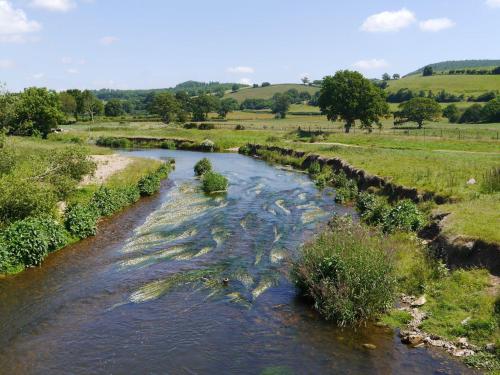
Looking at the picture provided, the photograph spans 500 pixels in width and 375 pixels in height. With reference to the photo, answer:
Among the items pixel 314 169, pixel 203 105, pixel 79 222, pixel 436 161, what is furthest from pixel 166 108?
pixel 79 222

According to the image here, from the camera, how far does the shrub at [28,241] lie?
2591 cm

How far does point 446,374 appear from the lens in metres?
16.4

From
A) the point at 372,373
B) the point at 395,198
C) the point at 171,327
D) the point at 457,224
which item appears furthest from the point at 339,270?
the point at 395,198

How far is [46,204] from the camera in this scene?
3020cm

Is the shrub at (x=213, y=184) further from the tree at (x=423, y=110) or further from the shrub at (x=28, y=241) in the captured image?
the tree at (x=423, y=110)

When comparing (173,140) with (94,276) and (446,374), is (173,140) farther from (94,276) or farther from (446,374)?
(446,374)

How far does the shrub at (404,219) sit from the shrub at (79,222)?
2083 cm

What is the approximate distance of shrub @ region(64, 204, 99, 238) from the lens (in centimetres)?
3209

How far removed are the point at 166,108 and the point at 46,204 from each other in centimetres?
13618

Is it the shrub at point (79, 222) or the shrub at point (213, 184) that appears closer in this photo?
the shrub at point (79, 222)

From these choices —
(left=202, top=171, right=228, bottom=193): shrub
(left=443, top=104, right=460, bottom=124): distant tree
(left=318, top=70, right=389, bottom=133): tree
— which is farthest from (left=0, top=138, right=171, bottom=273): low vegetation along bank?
(left=443, top=104, right=460, bottom=124): distant tree

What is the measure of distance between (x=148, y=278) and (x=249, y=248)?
7498 mm

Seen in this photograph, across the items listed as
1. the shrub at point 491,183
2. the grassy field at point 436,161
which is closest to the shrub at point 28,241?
the grassy field at point 436,161

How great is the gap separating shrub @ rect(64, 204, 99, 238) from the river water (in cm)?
83
